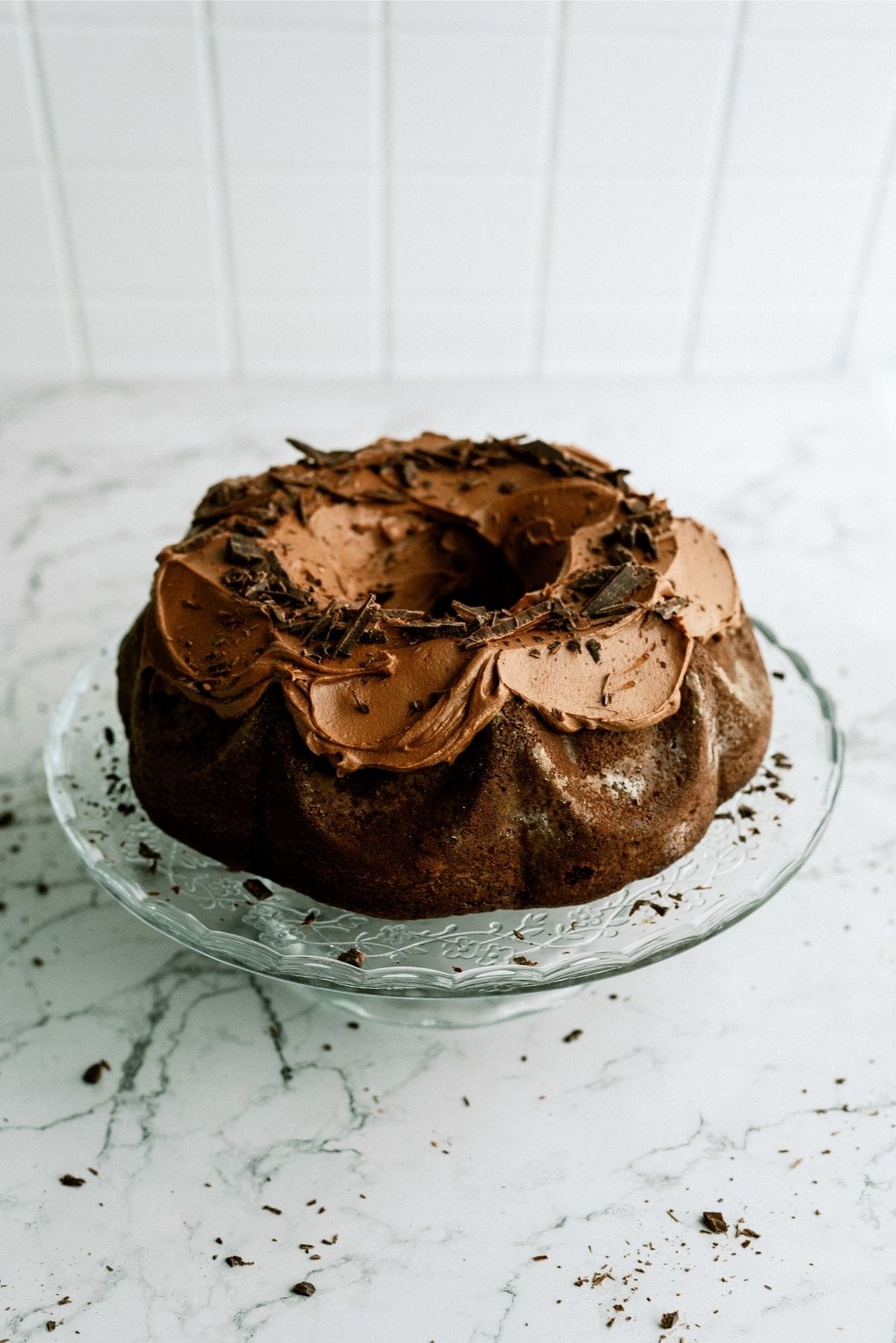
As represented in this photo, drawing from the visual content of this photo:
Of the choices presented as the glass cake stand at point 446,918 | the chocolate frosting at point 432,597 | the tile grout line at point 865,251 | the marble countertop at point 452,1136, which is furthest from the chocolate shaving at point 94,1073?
the tile grout line at point 865,251

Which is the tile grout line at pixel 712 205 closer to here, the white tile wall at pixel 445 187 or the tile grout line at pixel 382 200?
the white tile wall at pixel 445 187

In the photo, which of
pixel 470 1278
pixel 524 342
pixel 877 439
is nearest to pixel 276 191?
pixel 524 342

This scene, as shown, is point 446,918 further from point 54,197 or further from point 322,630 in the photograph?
point 54,197

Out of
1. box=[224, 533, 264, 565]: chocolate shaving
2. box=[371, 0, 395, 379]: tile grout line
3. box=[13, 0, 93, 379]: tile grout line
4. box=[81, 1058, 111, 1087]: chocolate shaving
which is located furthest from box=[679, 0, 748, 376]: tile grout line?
box=[81, 1058, 111, 1087]: chocolate shaving

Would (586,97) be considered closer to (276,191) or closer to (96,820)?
(276,191)

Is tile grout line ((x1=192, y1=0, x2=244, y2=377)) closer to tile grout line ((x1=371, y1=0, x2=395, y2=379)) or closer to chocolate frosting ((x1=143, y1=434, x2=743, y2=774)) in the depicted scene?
tile grout line ((x1=371, y1=0, x2=395, y2=379))
